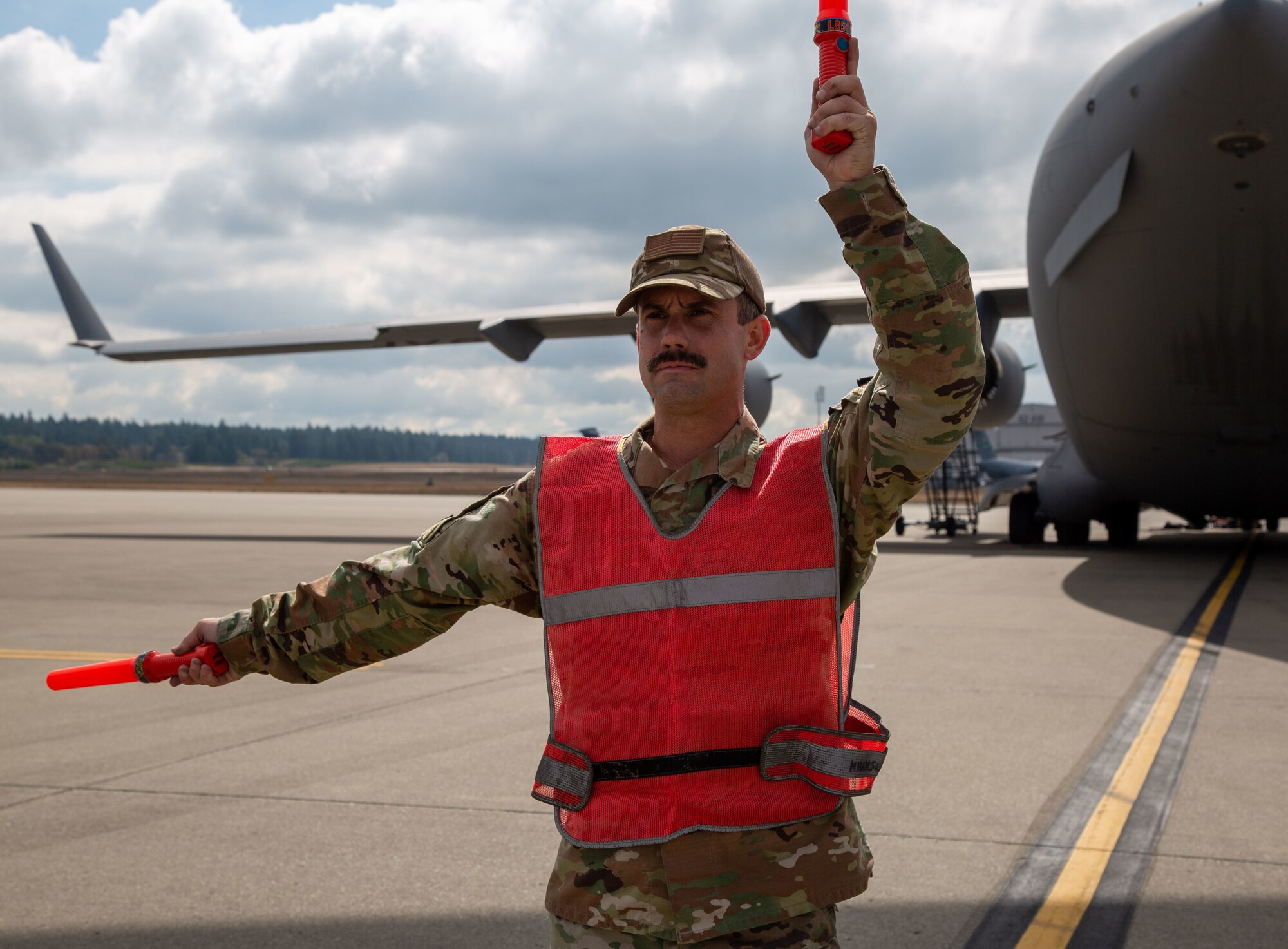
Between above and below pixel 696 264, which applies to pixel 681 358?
below

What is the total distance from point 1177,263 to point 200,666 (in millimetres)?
11745

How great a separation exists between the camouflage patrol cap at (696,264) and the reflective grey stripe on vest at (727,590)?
555 mm

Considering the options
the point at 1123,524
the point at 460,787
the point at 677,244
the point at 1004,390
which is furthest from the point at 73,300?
the point at 677,244

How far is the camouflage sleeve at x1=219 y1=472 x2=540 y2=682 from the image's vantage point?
2.49m

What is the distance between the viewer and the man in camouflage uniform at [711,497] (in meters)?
2.06

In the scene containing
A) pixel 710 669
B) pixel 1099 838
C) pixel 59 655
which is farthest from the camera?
pixel 59 655

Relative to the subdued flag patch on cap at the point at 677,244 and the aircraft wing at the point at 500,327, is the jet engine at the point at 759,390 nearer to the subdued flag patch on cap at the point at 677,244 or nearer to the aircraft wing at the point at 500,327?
the aircraft wing at the point at 500,327

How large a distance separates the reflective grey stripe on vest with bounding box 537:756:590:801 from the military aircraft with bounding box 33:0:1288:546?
1059 cm

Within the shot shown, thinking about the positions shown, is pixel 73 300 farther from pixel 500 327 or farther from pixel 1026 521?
pixel 1026 521

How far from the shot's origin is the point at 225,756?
552cm

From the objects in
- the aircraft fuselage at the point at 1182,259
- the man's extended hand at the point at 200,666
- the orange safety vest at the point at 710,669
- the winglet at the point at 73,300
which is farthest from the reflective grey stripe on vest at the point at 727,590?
the winglet at the point at 73,300

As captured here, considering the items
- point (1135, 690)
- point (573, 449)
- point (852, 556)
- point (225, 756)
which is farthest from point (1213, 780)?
point (225, 756)

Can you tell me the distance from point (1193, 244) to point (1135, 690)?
21.4 ft

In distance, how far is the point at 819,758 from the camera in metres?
2.14
